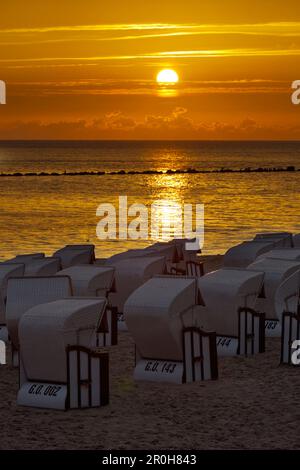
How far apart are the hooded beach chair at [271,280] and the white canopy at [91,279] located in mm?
2854

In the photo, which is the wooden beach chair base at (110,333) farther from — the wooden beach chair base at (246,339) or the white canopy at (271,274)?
the white canopy at (271,274)

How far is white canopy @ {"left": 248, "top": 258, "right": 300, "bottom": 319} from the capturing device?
20.8 metres

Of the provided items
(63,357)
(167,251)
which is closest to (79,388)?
(63,357)

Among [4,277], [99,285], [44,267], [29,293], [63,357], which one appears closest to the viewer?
[63,357]

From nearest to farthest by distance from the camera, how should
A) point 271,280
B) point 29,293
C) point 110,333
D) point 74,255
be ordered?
point 29,293 < point 110,333 < point 271,280 < point 74,255

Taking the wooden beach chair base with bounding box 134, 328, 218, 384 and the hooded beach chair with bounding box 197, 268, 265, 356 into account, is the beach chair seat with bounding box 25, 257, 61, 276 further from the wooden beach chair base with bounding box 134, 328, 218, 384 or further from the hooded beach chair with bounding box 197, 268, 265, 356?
the wooden beach chair base with bounding box 134, 328, 218, 384

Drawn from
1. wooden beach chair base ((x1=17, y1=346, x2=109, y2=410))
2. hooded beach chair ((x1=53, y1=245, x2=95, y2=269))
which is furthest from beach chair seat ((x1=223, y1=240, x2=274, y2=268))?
wooden beach chair base ((x1=17, y1=346, x2=109, y2=410))

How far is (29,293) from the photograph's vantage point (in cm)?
1730

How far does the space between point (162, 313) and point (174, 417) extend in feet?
6.30

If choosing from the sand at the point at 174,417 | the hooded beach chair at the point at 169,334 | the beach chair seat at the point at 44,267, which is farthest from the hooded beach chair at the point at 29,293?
the beach chair seat at the point at 44,267

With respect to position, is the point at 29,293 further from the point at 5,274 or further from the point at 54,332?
the point at 5,274
